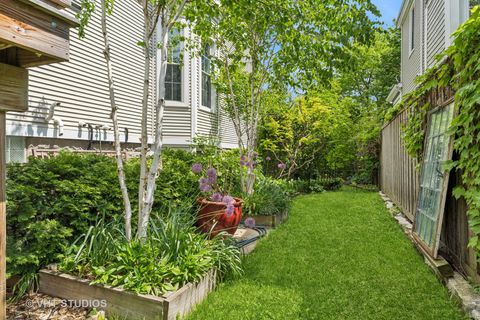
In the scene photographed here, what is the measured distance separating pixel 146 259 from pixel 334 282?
179cm

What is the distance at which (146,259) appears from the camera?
2721 mm

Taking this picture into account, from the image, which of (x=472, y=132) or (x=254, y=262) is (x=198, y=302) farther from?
(x=472, y=132)

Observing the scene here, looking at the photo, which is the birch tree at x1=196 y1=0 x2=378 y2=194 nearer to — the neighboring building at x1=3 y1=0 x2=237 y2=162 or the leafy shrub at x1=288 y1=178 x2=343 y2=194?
the neighboring building at x1=3 y1=0 x2=237 y2=162

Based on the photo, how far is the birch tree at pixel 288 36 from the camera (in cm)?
330

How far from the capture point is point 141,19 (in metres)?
7.57

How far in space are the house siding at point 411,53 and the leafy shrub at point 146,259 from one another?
7097 mm

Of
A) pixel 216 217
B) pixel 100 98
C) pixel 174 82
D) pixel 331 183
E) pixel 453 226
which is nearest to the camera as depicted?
pixel 453 226

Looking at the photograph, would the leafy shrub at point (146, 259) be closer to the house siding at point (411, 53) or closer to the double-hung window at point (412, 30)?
the house siding at point (411, 53)

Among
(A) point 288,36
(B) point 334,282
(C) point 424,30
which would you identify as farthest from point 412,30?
(B) point 334,282

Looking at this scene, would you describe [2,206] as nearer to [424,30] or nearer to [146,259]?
[146,259]

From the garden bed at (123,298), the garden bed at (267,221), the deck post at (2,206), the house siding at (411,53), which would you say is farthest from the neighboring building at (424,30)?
the deck post at (2,206)

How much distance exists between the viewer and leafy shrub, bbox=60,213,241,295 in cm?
258

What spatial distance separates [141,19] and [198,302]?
22.3 feet

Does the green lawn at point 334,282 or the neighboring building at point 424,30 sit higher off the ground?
the neighboring building at point 424,30
